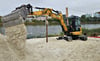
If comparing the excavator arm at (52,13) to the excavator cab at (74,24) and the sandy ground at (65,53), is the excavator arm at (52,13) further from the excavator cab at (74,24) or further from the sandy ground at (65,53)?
the sandy ground at (65,53)

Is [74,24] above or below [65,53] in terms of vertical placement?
above

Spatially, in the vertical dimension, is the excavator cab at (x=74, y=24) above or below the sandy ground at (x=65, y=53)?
above

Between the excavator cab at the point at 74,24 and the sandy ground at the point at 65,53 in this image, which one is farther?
the excavator cab at the point at 74,24

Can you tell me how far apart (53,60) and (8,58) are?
243 cm

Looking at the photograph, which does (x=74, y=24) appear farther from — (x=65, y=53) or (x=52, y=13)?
(x=65, y=53)

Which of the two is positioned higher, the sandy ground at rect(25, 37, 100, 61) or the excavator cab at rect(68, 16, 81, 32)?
the excavator cab at rect(68, 16, 81, 32)

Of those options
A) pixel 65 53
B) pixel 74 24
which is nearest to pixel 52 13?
pixel 74 24

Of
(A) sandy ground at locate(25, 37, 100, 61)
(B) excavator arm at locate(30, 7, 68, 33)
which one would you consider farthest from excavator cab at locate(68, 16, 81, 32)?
(A) sandy ground at locate(25, 37, 100, 61)

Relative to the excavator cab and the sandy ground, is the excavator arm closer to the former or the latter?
the excavator cab

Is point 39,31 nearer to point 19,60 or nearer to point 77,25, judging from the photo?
point 77,25

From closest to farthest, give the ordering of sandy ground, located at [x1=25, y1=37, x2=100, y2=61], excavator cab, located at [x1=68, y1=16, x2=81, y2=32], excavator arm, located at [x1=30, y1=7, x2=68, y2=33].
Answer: sandy ground, located at [x1=25, y1=37, x2=100, y2=61], excavator arm, located at [x1=30, y1=7, x2=68, y2=33], excavator cab, located at [x1=68, y1=16, x2=81, y2=32]

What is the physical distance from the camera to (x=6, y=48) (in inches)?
308

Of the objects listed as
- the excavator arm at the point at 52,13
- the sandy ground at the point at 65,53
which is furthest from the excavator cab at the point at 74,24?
the sandy ground at the point at 65,53

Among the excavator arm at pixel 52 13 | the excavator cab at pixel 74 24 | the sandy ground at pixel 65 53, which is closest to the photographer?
the sandy ground at pixel 65 53
